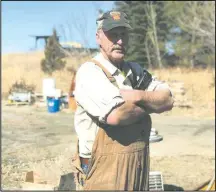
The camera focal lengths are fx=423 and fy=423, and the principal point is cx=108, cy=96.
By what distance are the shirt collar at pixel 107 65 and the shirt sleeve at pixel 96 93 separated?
0.08 m

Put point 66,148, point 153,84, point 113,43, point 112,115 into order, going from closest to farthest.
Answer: point 112,115 < point 113,43 < point 153,84 < point 66,148

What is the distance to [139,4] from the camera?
1328 inches

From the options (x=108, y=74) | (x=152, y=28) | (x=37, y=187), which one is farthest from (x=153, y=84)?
(x=152, y=28)

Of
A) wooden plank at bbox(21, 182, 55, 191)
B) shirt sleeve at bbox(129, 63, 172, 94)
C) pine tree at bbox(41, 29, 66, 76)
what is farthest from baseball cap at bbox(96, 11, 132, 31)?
pine tree at bbox(41, 29, 66, 76)

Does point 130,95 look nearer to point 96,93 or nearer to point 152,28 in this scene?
point 96,93

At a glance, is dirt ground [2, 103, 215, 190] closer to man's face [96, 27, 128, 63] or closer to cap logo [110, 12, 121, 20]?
man's face [96, 27, 128, 63]

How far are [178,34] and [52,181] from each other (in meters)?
35.1

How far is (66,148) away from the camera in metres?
9.86

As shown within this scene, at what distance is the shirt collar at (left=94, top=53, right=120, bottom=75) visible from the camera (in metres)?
2.55

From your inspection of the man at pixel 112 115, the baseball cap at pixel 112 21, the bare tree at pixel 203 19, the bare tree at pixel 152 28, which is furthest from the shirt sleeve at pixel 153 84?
the bare tree at pixel 152 28

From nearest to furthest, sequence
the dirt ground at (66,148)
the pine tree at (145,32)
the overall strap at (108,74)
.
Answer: the overall strap at (108,74) → the dirt ground at (66,148) → the pine tree at (145,32)

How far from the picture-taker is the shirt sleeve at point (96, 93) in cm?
232

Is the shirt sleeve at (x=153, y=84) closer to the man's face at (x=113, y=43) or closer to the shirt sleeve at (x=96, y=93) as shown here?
the man's face at (x=113, y=43)

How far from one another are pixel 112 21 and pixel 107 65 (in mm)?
266
